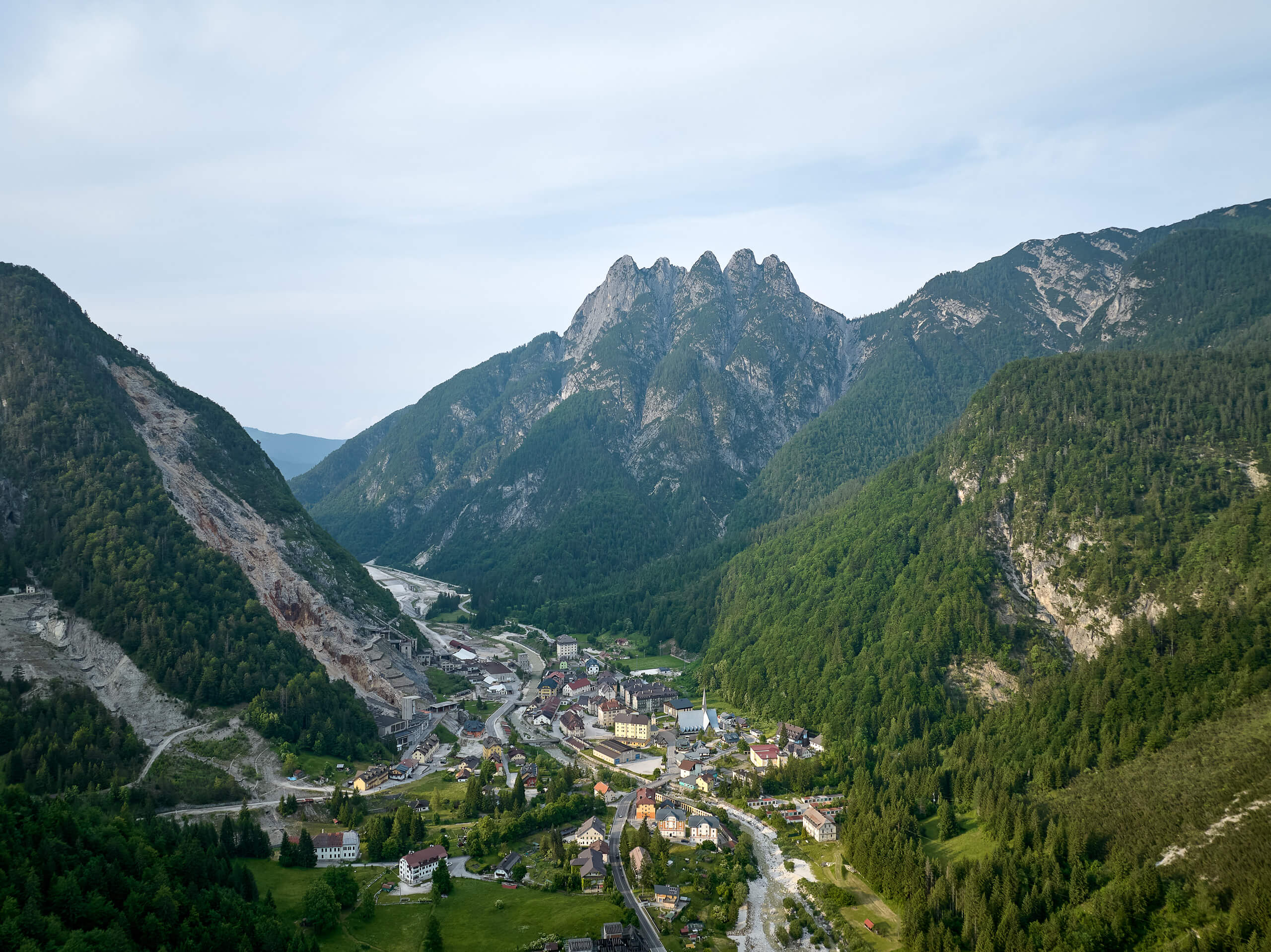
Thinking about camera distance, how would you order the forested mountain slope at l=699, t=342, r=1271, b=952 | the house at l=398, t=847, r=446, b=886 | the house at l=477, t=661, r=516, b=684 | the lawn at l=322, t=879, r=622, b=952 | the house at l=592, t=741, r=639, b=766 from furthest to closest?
the house at l=477, t=661, r=516, b=684 < the house at l=592, t=741, r=639, b=766 < the house at l=398, t=847, r=446, b=886 < the forested mountain slope at l=699, t=342, r=1271, b=952 < the lawn at l=322, t=879, r=622, b=952

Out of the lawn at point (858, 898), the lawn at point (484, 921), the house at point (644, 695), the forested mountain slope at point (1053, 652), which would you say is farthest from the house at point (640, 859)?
the house at point (644, 695)

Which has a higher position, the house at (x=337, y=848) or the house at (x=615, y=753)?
the house at (x=337, y=848)

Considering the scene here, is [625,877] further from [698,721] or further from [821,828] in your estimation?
[698,721]

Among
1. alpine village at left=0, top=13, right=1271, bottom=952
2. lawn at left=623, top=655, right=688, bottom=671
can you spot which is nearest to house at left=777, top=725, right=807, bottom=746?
alpine village at left=0, top=13, right=1271, bottom=952

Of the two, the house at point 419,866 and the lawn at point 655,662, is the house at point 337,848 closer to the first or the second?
the house at point 419,866

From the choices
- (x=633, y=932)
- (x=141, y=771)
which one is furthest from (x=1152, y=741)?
(x=141, y=771)

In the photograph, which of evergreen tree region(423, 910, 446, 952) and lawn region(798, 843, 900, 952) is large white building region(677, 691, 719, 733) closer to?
lawn region(798, 843, 900, 952)
